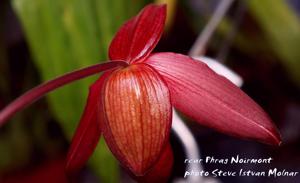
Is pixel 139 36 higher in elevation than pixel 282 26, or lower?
higher

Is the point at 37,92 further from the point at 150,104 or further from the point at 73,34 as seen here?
the point at 73,34

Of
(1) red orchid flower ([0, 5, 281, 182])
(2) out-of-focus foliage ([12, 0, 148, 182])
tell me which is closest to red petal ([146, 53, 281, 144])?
(1) red orchid flower ([0, 5, 281, 182])

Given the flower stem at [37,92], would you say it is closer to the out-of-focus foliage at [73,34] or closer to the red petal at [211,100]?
the red petal at [211,100]

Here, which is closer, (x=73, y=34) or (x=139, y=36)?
(x=139, y=36)

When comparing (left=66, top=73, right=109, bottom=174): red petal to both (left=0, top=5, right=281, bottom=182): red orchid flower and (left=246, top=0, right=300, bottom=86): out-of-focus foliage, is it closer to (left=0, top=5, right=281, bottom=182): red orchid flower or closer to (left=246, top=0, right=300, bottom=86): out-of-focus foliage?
(left=0, top=5, right=281, bottom=182): red orchid flower

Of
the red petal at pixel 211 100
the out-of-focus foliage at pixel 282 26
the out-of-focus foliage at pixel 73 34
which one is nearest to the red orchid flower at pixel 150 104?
the red petal at pixel 211 100

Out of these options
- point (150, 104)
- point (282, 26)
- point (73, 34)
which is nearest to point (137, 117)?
Answer: point (150, 104)

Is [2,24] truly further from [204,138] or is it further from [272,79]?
[272,79]
